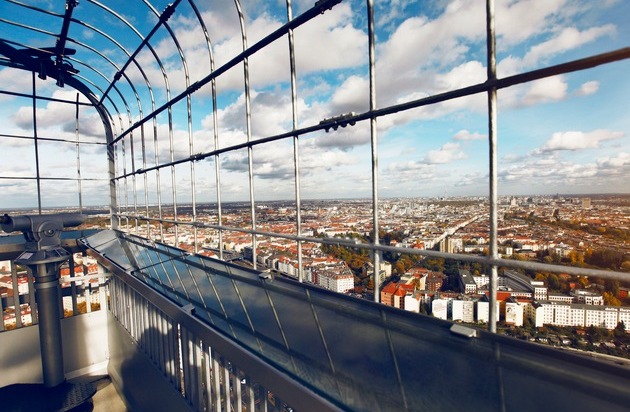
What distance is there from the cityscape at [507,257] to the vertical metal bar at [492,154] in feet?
0.16

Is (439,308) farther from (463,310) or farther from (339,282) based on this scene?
(339,282)

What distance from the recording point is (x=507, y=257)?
1280 millimetres

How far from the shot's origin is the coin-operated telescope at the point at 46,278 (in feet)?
13.4

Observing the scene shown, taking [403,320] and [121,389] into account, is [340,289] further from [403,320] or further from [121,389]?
[121,389]

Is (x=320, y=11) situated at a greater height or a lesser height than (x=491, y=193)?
greater

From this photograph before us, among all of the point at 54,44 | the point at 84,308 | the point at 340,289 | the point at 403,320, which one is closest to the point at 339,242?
the point at 340,289

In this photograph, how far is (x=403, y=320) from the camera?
1.46 meters

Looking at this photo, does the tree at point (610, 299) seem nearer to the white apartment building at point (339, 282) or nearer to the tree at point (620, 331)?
the tree at point (620, 331)

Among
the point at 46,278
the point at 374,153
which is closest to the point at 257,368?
the point at 374,153

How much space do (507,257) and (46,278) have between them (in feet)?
16.9

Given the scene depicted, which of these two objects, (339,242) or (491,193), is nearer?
(491,193)

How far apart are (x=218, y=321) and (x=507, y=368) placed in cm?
140

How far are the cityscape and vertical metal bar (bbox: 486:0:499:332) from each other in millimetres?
49

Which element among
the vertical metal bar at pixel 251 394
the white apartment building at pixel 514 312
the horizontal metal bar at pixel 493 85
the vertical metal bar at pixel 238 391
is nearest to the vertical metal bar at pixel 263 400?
the vertical metal bar at pixel 251 394
